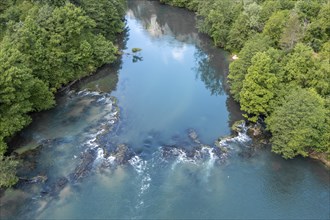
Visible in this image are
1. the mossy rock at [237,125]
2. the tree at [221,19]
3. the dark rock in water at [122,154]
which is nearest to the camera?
the dark rock in water at [122,154]

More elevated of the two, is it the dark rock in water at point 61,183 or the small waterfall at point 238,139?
the dark rock in water at point 61,183

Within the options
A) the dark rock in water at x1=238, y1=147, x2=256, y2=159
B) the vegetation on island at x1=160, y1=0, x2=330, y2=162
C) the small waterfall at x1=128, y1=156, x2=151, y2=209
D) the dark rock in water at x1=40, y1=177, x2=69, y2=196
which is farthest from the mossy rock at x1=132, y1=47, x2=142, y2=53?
the dark rock in water at x1=40, y1=177, x2=69, y2=196

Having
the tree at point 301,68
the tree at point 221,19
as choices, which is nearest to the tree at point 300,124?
the tree at point 301,68

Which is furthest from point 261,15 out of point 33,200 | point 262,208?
point 33,200

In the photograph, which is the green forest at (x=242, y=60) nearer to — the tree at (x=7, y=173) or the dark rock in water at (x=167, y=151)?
the tree at (x=7, y=173)

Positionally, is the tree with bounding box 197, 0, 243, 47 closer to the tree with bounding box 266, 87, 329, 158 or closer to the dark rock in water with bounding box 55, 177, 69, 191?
the tree with bounding box 266, 87, 329, 158
